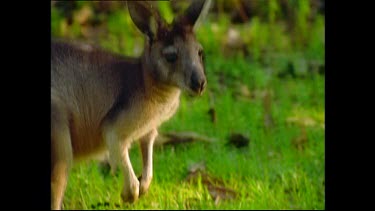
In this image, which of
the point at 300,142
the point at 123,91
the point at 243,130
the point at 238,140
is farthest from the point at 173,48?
the point at 300,142

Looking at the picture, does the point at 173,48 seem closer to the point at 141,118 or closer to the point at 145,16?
the point at 145,16

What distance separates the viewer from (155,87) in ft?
10.3

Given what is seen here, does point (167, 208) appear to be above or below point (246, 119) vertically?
above

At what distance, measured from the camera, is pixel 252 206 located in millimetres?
7309

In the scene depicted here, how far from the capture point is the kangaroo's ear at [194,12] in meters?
2.92

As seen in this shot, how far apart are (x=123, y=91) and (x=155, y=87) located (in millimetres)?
120

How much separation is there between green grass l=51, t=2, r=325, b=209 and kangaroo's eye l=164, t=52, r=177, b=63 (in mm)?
2319

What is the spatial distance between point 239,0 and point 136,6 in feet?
21.7

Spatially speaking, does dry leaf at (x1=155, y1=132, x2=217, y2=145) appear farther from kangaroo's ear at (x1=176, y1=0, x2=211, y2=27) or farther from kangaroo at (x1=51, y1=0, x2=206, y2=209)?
kangaroo's ear at (x1=176, y1=0, x2=211, y2=27)

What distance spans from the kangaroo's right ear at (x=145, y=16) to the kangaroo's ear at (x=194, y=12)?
10 centimetres

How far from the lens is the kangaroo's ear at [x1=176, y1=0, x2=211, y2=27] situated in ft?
9.57
